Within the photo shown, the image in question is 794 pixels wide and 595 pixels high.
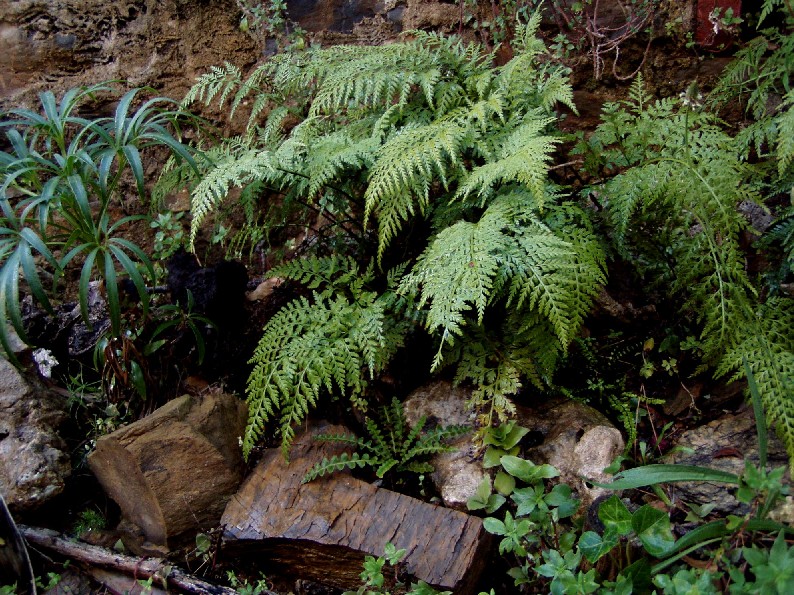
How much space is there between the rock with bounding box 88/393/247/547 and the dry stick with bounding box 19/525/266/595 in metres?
0.15

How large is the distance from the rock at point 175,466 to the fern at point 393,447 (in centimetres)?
39

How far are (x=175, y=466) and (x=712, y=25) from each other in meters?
3.21

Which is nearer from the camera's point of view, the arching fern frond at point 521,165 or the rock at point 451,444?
the arching fern frond at point 521,165

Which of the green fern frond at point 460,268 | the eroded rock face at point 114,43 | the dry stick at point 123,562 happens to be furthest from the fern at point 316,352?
the eroded rock face at point 114,43

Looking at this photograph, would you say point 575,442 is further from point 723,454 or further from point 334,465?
point 334,465

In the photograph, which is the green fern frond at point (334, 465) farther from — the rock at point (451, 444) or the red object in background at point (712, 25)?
the red object in background at point (712, 25)

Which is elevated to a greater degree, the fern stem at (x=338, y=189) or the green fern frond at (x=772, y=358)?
the fern stem at (x=338, y=189)

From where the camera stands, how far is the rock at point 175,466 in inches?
97.2

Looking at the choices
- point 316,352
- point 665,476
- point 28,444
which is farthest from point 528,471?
point 28,444

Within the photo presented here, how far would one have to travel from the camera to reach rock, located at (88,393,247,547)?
247cm

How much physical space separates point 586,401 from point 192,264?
6.27ft

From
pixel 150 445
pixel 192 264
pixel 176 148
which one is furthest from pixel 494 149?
pixel 150 445

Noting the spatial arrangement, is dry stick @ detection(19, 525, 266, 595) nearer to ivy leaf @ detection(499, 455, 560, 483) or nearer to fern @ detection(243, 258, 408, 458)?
fern @ detection(243, 258, 408, 458)

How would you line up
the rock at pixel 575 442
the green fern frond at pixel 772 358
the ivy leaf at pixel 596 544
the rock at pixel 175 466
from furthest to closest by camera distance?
the rock at pixel 175 466, the rock at pixel 575 442, the green fern frond at pixel 772 358, the ivy leaf at pixel 596 544
